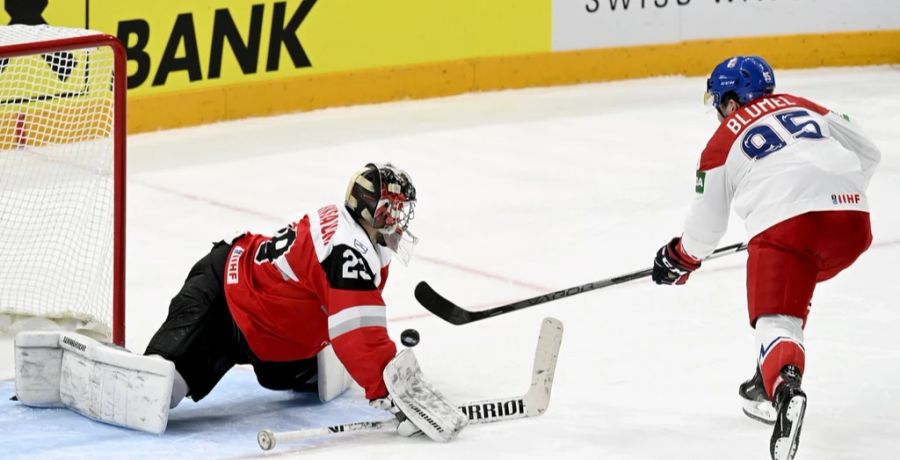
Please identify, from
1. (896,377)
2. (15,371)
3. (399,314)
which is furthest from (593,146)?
(15,371)

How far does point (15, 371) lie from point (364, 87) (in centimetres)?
428

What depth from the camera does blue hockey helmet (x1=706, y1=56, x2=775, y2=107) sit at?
3871 millimetres

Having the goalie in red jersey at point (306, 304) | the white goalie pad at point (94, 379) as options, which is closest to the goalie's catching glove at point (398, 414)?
the goalie in red jersey at point (306, 304)

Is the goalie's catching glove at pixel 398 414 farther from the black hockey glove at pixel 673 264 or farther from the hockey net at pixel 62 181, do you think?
the hockey net at pixel 62 181

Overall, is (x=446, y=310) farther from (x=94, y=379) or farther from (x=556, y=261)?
(x=556, y=261)

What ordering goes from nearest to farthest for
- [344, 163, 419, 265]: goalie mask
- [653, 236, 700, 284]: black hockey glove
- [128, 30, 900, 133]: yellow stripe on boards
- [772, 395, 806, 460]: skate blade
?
1. [772, 395, 806, 460]: skate blade
2. [344, 163, 419, 265]: goalie mask
3. [653, 236, 700, 284]: black hockey glove
4. [128, 30, 900, 133]: yellow stripe on boards

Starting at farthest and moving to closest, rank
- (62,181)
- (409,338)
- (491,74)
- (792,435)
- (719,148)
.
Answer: (491,74), (62,181), (719,148), (409,338), (792,435)

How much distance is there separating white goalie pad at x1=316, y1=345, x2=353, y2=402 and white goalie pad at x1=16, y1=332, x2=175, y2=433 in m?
0.41

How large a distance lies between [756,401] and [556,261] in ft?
5.73

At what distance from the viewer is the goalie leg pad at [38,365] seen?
3.99 m

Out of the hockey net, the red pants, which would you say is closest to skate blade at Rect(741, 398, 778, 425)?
the red pants

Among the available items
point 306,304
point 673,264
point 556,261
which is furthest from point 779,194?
point 556,261

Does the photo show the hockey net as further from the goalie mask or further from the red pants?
the red pants

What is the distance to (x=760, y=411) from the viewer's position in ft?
12.9
